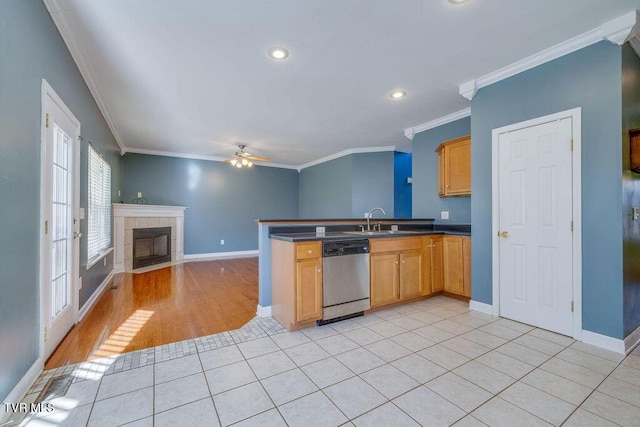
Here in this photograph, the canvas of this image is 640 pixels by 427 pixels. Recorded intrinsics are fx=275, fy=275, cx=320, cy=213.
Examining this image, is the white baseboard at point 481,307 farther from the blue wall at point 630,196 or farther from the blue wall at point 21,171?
the blue wall at point 21,171

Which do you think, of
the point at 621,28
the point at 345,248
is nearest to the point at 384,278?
the point at 345,248

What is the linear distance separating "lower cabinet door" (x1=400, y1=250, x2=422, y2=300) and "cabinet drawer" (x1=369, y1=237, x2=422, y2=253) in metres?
0.08

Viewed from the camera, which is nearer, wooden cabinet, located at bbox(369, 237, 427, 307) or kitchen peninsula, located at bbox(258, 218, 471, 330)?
kitchen peninsula, located at bbox(258, 218, 471, 330)

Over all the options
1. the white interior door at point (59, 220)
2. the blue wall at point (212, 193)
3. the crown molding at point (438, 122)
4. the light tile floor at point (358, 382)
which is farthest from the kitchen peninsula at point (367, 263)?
the blue wall at point (212, 193)

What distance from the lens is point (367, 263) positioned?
3.09m

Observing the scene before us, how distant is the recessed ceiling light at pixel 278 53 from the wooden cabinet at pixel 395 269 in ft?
6.94

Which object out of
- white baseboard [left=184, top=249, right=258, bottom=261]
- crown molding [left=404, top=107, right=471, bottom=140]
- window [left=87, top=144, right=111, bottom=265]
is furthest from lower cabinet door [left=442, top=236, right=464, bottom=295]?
white baseboard [left=184, top=249, right=258, bottom=261]

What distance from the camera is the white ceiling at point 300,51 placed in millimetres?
2066

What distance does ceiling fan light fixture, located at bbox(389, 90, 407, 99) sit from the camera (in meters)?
3.45

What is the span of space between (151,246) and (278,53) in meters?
5.32

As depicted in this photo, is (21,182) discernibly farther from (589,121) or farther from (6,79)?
(589,121)

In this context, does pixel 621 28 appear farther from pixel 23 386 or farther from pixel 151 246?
pixel 151 246

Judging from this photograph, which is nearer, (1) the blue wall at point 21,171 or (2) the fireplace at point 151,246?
(1) the blue wall at point 21,171

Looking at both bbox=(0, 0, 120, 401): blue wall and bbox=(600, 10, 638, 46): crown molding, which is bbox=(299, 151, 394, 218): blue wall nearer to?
bbox=(600, 10, 638, 46): crown molding
